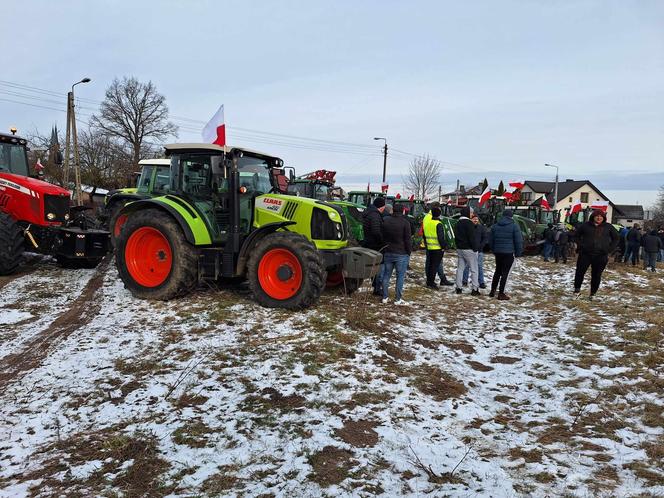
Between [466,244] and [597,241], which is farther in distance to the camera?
[466,244]

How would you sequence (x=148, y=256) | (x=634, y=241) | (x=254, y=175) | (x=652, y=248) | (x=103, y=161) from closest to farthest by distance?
1. (x=254, y=175)
2. (x=148, y=256)
3. (x=652, y=248)
4. (x=634, y=241)
5. (x=103, y=161)

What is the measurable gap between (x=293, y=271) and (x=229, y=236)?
1230 millimetres

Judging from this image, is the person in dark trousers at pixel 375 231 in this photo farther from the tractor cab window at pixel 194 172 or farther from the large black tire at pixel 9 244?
the large black tire at pixel 9 244

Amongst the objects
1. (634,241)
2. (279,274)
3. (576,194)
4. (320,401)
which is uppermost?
(576,194)

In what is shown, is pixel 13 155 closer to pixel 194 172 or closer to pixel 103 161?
pixel 194 172

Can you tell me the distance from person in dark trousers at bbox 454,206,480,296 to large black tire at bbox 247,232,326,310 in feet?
12.6

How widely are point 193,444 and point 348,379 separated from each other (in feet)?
5.65

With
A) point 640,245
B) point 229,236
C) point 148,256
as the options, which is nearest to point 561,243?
point 640,245

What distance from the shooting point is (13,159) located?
33.3 ft

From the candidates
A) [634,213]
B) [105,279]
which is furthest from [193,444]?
[634,213]

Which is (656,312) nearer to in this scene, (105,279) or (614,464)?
(614,464)

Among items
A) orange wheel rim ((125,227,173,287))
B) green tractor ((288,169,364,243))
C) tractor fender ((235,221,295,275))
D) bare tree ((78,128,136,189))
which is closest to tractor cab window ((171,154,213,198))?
orange wheel rim ((125,227,173,287))

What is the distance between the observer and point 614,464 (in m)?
3.35

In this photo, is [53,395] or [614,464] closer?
[614,464]
